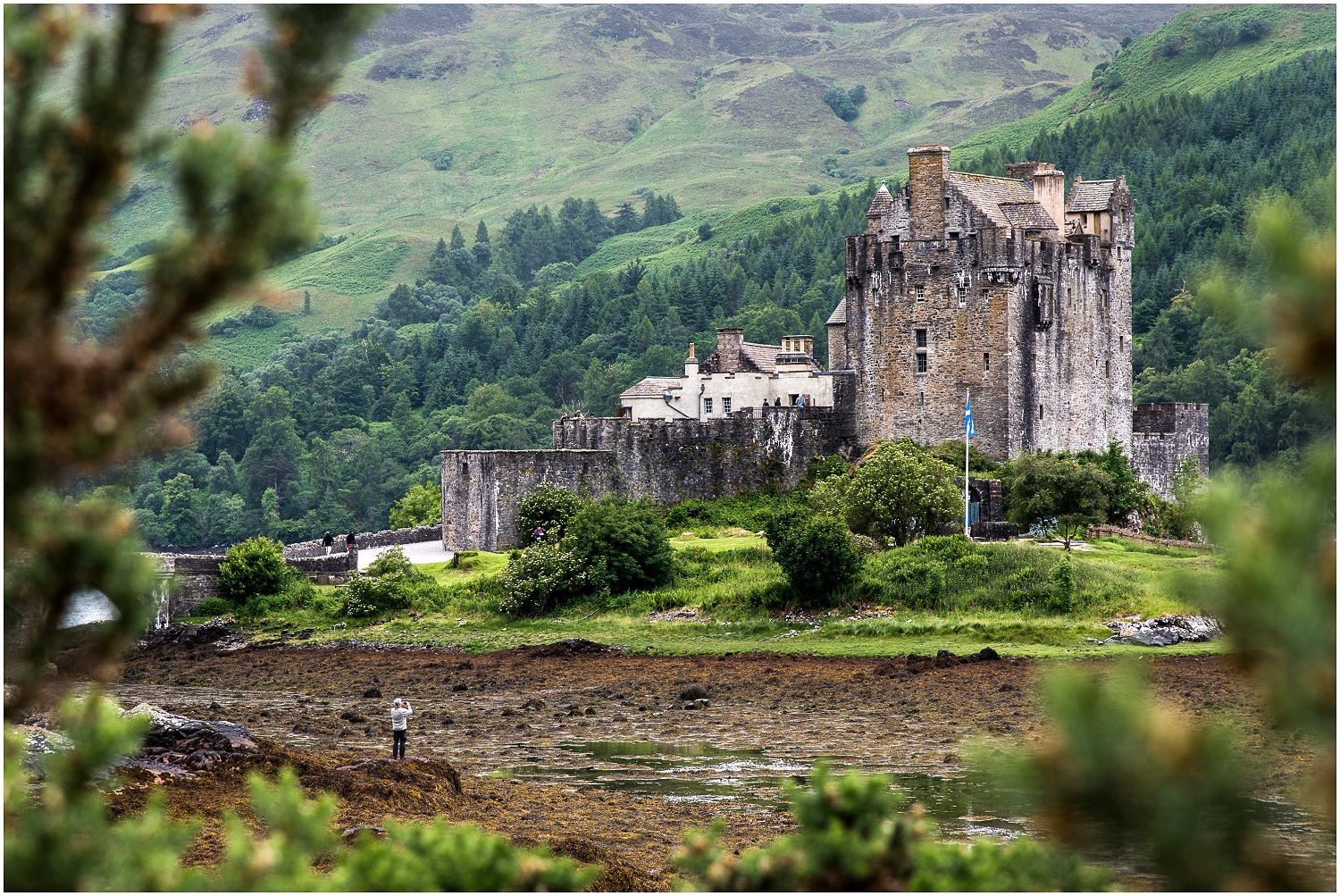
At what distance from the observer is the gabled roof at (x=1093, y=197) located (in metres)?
60.9

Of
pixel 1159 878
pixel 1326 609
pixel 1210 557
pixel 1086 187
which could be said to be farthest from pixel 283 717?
pixel 1086 187

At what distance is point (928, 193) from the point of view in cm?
5709

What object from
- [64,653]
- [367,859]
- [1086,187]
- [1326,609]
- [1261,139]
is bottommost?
[64,653]

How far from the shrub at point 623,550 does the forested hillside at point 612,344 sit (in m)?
57.1

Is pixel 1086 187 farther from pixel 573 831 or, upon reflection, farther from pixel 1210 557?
pixel 573 831

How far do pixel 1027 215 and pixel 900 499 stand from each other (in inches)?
645

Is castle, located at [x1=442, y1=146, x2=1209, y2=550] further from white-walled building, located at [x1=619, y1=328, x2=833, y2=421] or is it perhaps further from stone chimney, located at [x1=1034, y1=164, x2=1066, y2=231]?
white-walled building, located at [x1=619, y1=328, x2=833, y2=421]

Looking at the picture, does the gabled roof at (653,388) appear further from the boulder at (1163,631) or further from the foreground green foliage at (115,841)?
the foreground green foliage at (115,841)

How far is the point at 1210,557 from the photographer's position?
43.7m

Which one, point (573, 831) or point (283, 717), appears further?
point (283, 717)

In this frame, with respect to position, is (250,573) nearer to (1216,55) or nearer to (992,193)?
(992,193)

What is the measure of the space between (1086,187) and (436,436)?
78.5 metres

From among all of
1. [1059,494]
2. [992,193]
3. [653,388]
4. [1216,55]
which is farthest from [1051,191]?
[1216,55]

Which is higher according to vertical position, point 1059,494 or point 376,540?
point 1059,494
